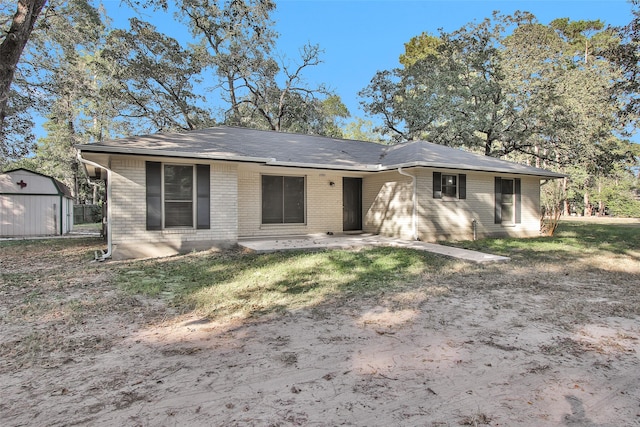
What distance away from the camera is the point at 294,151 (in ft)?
39.0

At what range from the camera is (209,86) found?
2048 centimetres

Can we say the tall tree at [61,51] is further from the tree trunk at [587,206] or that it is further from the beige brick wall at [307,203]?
the tree trunk at [587,206]

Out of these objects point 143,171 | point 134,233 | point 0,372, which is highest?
point 143,171

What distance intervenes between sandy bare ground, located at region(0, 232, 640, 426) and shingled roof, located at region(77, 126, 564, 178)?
4.30 metres

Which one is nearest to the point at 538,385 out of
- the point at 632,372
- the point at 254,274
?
the point at 632,372

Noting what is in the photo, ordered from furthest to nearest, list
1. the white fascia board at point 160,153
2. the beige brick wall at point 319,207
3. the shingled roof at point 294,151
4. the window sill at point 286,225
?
the window sill at point 286,225 → the shingled roof at point 294,151 → the beige brick wall at point 319,207 → the white fascia board at point 160,153

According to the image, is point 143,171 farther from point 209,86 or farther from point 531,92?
point 531,92

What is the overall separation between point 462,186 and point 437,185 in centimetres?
116

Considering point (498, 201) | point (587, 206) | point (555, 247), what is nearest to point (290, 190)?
point (498, 201)

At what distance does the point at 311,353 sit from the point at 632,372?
2.62m

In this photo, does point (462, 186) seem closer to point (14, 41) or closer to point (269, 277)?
point (269, 277)

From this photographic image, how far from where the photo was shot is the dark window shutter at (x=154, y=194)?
8.56m

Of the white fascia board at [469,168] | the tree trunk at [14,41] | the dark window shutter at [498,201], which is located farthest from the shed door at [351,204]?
the tree trunk at [14,41]

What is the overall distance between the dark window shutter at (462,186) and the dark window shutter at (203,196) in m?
8.02
